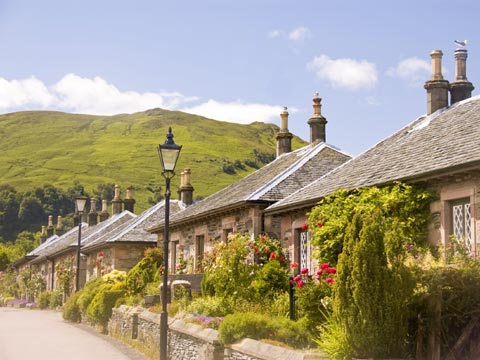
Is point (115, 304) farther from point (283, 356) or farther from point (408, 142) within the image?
point (283, 356)

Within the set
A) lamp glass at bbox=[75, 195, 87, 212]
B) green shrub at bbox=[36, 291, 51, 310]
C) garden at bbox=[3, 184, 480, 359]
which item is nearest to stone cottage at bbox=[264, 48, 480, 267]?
garden at bbox=[3, 184, 480, 359]

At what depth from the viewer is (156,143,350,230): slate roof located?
24.0m

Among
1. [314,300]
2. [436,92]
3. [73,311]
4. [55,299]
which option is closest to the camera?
[314,300]

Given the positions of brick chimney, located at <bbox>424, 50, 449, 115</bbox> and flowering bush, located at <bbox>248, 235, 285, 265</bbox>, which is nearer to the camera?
brick chimney, located at <bbox>424, 50, 449, 115</bbox>

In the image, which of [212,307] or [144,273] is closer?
[212,307]

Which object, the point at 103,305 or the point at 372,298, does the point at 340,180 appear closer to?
the point at 372,298

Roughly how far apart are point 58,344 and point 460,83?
13943 mm

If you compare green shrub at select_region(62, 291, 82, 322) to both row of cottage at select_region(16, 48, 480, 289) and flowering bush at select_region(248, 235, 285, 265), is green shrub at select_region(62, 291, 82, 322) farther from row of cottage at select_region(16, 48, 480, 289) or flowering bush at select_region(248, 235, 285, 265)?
flowering bush at select_region(248, 235, 285, 265)

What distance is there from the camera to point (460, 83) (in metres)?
21.6

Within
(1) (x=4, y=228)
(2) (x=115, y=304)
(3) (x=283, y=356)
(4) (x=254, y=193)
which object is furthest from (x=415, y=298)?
(1) (x=4, y=228)

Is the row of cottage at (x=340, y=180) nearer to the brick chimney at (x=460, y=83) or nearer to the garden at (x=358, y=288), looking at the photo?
the brick chimney at (x=460, y=83)

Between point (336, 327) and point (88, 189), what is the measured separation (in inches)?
5604

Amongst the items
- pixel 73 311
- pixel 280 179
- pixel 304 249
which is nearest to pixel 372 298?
pixel 304 249

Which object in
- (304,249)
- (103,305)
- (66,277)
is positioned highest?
(304,249)
